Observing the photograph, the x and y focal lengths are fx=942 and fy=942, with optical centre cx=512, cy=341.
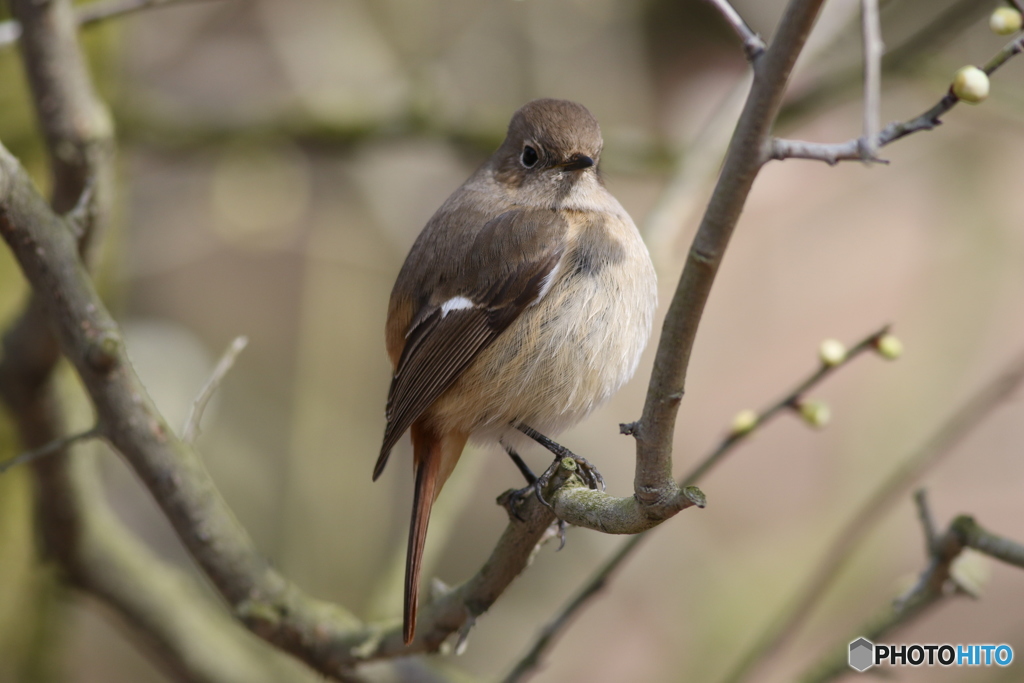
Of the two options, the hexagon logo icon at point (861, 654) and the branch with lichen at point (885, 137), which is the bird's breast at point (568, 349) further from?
the branch with lichen at point (885, 137)

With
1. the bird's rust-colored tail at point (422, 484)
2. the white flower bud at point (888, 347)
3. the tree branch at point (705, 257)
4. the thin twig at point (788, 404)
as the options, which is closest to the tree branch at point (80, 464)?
the bird's rust-colored tail at point (422, 484)

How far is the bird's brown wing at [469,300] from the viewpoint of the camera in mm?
2641

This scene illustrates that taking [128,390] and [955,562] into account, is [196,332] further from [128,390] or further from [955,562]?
[955,562]

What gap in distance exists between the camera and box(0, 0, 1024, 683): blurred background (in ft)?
12.7

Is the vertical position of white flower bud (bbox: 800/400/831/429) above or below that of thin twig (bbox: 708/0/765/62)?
below

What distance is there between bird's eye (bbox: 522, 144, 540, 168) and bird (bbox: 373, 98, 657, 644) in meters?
0.18

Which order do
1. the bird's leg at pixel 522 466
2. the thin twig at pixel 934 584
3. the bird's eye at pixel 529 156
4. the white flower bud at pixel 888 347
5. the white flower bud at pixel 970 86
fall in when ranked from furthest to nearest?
the bird's eye at pixel 529 156 < the bird's leg at pixel 522 466 < the white flower bud at pixel 888 347 < the thin twig at pixel 934 584 < the white flower bud at pixel 970 86

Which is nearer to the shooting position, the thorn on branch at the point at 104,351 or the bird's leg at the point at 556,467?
the bird's leg at the point at 556,467

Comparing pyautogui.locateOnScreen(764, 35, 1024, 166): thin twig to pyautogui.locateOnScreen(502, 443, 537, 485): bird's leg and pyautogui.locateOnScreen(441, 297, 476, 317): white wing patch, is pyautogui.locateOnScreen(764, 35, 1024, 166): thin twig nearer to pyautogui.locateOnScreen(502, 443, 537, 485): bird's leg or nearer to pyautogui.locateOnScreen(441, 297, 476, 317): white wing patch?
pyautogui.locateOnScreen(441, 297, 476, 317): white wing patch


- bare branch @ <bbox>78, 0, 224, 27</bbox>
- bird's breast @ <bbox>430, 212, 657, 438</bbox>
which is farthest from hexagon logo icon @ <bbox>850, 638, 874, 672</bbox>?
bare branch @ <bbox>78, 0, 224, 27</bbox>

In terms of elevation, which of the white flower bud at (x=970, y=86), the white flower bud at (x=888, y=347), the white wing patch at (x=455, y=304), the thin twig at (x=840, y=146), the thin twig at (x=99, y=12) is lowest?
the white flower bud at (x=888, y=347)

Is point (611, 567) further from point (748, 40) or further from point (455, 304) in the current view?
point (748, 40)

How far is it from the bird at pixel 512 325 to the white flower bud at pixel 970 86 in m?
1.28

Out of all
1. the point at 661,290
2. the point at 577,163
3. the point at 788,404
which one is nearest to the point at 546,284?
the point at 577,163
